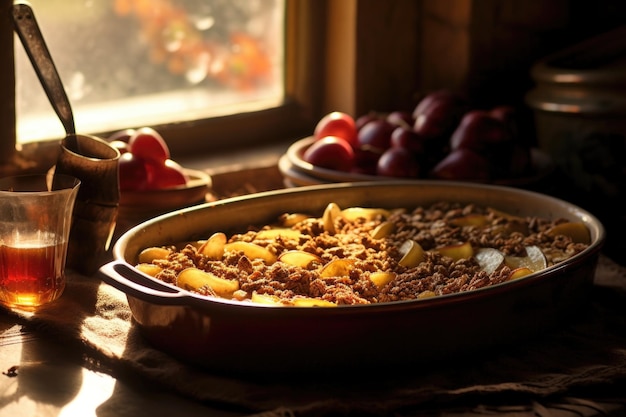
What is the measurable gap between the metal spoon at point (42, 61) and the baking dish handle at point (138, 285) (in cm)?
32

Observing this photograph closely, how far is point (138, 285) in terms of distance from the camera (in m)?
1.01

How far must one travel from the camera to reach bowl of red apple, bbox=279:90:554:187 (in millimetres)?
1644

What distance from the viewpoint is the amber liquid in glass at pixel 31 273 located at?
118 cm

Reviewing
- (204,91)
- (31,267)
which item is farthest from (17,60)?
(31,267)

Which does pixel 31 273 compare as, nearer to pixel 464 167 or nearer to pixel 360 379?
pixel 360 379

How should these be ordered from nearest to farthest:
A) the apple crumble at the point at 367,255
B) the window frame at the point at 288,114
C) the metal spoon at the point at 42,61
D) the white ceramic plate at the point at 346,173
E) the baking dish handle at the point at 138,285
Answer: the baking dish handle at the point at 138,285 < the apple crumble at the point at 367,255 < the metal spoon at the point at 42,61 < the white ceramic plate at the point at 346,173 < the window frame at the point at 288,114

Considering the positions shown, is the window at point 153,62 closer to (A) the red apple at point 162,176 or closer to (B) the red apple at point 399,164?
(A) the red apple at point 162,176

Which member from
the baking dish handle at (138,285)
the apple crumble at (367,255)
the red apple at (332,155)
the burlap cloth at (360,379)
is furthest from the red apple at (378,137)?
the baking dish handle at (138,285)

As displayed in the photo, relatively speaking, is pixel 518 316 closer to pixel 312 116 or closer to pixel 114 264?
pixel 114 264

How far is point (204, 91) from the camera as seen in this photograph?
2.03m

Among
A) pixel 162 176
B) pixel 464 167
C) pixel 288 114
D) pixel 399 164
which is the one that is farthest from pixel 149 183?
pixel 288 114

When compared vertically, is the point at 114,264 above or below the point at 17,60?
below

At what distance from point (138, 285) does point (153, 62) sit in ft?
3.30

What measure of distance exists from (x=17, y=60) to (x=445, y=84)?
3.06 ft
